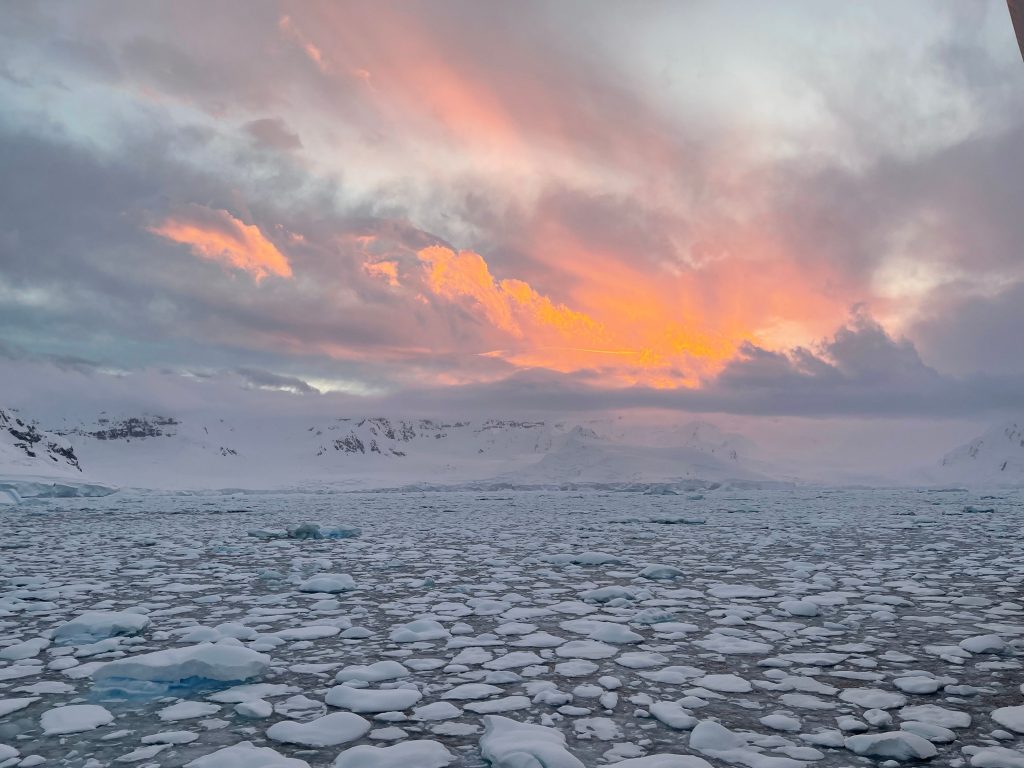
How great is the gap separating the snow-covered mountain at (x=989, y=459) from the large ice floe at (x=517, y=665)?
72.7 m

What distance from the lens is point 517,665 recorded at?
3.48m

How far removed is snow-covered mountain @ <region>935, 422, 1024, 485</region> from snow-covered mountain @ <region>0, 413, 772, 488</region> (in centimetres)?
1997

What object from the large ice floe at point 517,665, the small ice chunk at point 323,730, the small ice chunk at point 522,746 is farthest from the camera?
the small ice chunk at point 323,730

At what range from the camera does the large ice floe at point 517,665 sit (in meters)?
2.39

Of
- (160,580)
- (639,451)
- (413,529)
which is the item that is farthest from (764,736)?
(639,451)

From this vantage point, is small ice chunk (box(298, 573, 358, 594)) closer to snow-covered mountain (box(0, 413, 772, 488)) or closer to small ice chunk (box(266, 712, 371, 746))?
small ice chunk (box(266, 712, 371, 746))

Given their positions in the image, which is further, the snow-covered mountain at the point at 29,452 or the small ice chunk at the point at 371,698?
the snow-covered mountain at the point at 29,452

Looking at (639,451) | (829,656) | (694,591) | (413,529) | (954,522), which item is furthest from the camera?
(639,451)

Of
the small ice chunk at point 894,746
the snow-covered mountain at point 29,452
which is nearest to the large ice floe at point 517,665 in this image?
the small ice chunk at point 894,746

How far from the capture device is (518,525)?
1462 cm

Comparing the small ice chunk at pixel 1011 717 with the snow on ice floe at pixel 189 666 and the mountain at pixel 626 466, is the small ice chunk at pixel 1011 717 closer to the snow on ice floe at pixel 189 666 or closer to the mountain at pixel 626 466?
the snow on ice floe at pixel 189 666

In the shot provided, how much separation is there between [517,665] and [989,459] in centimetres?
8914

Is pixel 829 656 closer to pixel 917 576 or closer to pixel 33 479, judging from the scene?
pixel 917 576

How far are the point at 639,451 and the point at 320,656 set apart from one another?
6522 centimetres
